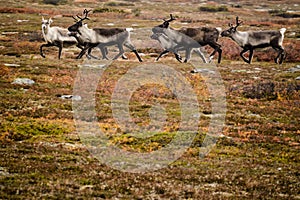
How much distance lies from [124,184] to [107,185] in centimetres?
51

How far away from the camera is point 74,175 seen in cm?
1298

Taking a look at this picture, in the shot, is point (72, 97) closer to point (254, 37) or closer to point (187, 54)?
point (187, 54)

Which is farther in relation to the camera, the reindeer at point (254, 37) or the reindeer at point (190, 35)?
the reindeer at point (254, 37)

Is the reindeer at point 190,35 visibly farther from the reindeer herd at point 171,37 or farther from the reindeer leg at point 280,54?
the reindeer leg at point 280,54

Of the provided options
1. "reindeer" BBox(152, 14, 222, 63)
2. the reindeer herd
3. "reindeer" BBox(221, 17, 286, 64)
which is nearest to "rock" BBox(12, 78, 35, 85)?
the reindeer herd

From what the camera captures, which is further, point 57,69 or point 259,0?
point 259,0

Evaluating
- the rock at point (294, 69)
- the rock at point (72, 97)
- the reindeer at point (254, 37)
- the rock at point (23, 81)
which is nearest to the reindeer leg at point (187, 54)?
the reindeer at point (254, 37)

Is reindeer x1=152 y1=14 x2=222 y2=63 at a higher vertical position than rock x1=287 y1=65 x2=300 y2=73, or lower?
higher

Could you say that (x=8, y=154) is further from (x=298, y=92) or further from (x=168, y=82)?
(x=298, y=92)

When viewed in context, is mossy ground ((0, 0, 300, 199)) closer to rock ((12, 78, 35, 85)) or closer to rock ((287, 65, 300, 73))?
rock ((12, 78, 35, 85))

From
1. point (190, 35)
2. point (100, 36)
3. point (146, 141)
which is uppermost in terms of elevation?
point (190, 35)

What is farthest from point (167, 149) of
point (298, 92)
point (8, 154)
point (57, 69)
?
point (57, 69)

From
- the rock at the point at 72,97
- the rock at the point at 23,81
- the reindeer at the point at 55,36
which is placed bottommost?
the rock at the point at 72,97

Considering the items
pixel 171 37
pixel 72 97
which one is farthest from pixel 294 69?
pixel 72 97
